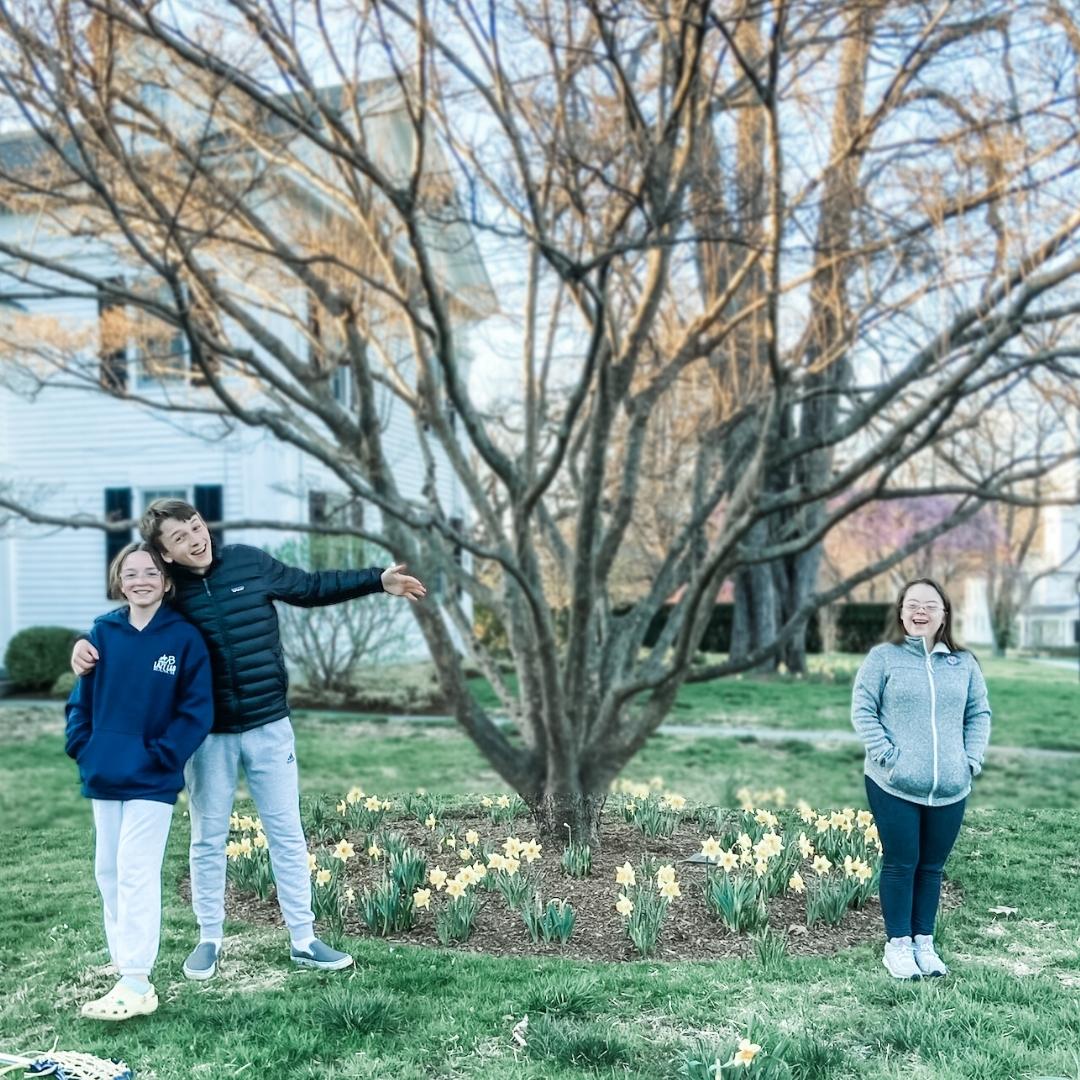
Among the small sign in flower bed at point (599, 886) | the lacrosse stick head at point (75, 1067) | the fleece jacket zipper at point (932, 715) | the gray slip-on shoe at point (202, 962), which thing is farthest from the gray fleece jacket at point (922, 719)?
the lacrosse stick head at point (75, 1067)

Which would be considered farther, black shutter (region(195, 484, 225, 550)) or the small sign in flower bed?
black shutter (region(195, 484, 225, 550))

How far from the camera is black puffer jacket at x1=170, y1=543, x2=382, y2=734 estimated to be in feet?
11.7

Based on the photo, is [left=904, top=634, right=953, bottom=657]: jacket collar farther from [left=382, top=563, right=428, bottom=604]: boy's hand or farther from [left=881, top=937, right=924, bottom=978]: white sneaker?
[left=382, top=563, right=428, bottom=604]: boy's hand

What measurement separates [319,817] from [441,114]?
12.3 feet

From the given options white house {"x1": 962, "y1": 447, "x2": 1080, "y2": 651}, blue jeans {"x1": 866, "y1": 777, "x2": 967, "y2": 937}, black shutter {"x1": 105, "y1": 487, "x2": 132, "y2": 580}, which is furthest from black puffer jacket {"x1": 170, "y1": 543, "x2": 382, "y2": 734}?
white house {"x1": 962, "y1": 447, "x2": 1080, "y2": 651}

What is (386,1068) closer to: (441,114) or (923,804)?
(923,804)

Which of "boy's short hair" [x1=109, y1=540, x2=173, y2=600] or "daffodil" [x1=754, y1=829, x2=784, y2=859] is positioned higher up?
"boy's short hair" [x1=109, y1=540, x2=173, y2=600]

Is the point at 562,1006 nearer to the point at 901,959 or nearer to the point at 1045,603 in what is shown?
the point at 901,959

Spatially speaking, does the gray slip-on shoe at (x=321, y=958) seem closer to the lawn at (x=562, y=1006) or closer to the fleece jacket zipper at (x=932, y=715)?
the lawn at (x=562, y=1006)

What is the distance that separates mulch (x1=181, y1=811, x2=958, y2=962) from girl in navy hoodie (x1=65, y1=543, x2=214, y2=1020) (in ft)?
3.45

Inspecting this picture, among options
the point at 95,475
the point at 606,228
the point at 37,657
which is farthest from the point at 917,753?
the point at 95,475

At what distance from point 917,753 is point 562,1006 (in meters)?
1.33

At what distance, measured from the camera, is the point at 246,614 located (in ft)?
11.9

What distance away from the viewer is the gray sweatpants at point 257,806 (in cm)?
361
